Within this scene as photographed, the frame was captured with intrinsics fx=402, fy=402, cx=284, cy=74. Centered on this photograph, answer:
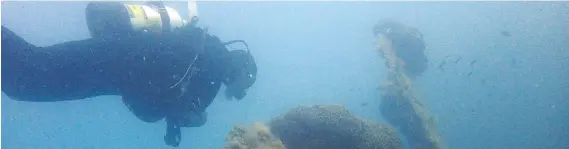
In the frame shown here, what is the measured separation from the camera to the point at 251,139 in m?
6.48

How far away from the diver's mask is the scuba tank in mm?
1164

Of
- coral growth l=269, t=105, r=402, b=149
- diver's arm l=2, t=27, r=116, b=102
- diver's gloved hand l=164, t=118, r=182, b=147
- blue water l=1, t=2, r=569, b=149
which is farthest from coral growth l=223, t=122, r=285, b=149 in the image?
blue water l=1, t=2, r=569, b=149

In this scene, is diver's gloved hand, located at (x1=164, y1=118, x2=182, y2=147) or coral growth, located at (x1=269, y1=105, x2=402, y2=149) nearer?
diver's gloved hand, located at (x1=164, y1=118, x2=182, y2=147)

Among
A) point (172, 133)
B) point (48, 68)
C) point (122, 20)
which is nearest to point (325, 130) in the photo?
point (172, 133)

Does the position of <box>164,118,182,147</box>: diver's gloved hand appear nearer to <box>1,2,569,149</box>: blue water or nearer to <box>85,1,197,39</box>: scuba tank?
<box>85,1,197,39</box>: scuba tank

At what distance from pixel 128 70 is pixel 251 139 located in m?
2.16

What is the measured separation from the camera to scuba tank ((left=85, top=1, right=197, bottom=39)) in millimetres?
5824

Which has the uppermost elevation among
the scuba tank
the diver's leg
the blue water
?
the scuba tank

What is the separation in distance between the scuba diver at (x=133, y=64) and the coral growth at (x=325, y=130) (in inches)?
100

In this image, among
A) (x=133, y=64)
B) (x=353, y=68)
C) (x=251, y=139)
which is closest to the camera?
(x=133, y=64)

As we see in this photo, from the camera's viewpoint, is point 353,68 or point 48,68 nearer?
point 48,68

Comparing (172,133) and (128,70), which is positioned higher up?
(128,70)

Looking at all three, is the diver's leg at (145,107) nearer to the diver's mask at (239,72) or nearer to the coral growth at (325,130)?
the diver's mask at (239,72)

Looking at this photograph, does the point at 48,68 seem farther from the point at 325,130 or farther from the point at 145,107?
→ the point at 325,130
